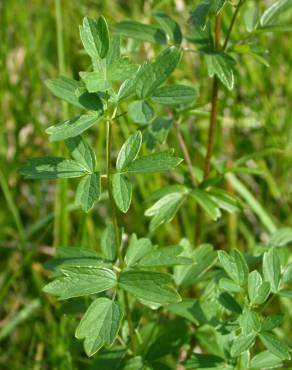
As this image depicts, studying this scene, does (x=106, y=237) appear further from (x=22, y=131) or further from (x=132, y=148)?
(x=22, y=131)

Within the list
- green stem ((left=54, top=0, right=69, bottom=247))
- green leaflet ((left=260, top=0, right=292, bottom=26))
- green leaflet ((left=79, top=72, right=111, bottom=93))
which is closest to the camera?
green leaflet ((left=79, top=72, right=111, bottom=93))

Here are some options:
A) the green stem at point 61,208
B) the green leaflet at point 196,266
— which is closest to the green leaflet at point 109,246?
the green leaflet at point 196,266

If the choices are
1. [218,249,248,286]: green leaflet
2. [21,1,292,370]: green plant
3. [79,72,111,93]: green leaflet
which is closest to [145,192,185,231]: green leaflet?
[21,1,292,370]: green plant

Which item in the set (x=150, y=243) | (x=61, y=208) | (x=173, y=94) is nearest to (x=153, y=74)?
(x=173, y=94)

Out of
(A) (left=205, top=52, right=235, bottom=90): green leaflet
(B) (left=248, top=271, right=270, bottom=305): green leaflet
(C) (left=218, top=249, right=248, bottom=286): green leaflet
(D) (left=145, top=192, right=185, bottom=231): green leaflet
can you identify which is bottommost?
(B) (left=248, top=271, right=270, bottom=305): green leaflet

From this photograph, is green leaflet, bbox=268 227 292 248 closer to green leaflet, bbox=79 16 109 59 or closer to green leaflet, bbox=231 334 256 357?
green leaflet, bbox=231 334 256 357

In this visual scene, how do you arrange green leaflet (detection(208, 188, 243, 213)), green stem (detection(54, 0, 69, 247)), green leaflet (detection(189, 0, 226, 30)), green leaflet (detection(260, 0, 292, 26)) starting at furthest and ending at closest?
green stem (detection(54, 0, 69, 247)) < green leaflet (detection(208, 188, 243, 213)) < green leaflet (detection(260, 0, 292, 26)) < green leaflet (detection(189, 0, 226, 30))
